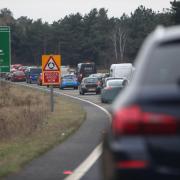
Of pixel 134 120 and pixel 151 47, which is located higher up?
pixel 151 47

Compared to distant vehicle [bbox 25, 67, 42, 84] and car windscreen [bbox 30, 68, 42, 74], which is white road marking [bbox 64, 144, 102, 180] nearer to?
car windscreen [bbox 30, 68, 42, 74]

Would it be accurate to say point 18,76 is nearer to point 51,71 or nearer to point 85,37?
point 85,37

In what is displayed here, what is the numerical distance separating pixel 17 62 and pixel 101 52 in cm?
2324

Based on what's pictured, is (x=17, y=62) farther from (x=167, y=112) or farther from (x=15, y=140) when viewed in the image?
(x=167, y=112)

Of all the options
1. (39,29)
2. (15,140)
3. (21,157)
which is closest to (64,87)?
(15,140)

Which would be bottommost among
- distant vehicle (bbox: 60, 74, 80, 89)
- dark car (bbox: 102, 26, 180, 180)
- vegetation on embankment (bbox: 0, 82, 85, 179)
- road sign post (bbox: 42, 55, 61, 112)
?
distant vehicle (bbox: 60, 74, 80, 89)

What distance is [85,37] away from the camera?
13350 centimetres

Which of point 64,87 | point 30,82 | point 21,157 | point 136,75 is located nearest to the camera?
point 136,75

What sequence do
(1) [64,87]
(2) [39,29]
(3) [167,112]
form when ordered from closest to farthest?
(3) [167,112], (1) [64,87], (2) [39,29]

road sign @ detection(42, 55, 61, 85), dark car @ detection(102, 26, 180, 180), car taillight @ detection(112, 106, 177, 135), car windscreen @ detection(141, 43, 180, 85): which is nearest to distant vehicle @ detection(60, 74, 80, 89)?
road sign @ detection(42, 55, 61, 85)

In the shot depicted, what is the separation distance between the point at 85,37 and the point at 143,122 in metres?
129

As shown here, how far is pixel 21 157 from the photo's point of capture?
51.3 ft

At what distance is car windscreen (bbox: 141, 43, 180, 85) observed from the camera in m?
5.34

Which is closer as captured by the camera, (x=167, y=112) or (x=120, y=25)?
(x=167, y=112)
